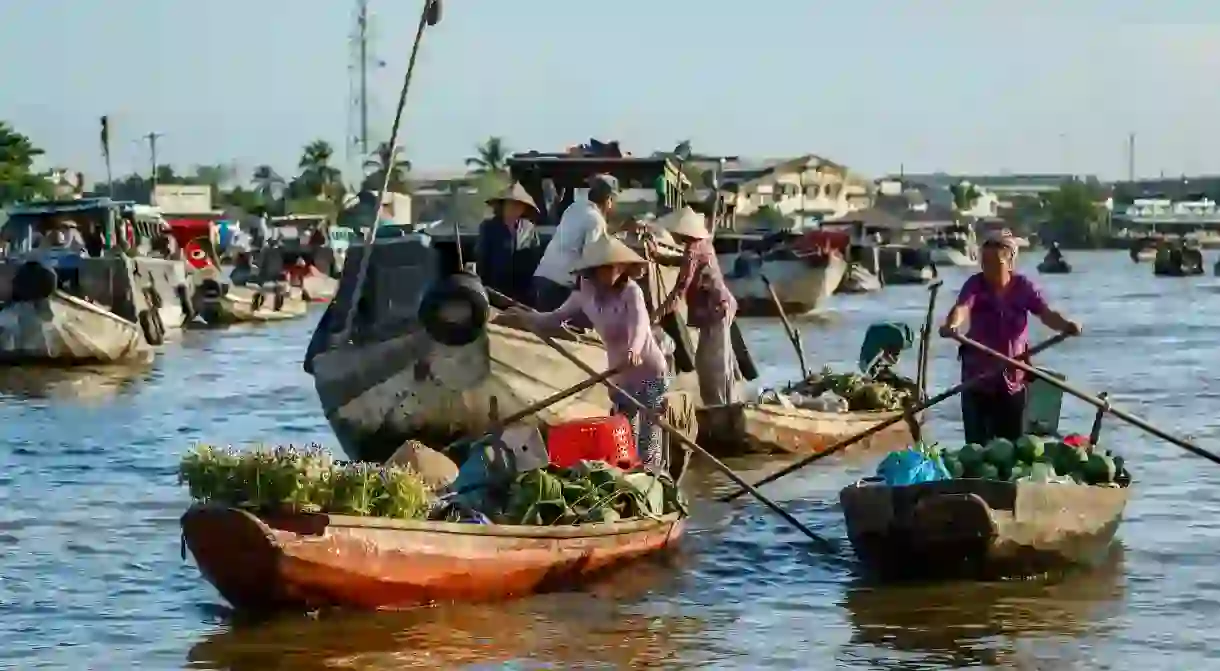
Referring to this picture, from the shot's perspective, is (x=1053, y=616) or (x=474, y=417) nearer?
(x=1053, y=616)

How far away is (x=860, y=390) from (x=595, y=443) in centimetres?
644

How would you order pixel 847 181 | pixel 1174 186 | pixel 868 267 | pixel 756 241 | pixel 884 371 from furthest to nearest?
pixel 1174 186, pixel 847 181, pixel 868 267, pixel 756 241, pixel 884 371

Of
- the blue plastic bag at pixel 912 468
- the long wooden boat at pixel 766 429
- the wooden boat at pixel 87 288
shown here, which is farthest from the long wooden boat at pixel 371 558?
the wooden boat at pixel 87 288

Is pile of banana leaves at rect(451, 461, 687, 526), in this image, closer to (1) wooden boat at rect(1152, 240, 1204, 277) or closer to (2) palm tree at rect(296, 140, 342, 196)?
(1) wooden boat at rect(1152, 240, 1204, 277)

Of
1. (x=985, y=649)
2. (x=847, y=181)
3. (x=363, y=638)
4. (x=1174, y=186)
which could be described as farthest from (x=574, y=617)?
(x=1174, y=186)

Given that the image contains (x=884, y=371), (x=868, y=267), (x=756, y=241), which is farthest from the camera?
(x=868, y=267)

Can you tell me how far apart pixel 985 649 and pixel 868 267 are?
5643cm

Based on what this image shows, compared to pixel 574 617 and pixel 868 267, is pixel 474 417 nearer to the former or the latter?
pixel 574 617

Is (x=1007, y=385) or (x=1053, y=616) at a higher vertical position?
(x=1007, y=385)

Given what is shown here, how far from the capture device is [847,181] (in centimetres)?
13050

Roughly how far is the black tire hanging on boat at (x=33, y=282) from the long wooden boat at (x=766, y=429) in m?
12.6

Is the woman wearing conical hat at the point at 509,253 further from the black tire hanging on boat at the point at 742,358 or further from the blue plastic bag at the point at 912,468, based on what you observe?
the blue plastic bag at the point at 912,468

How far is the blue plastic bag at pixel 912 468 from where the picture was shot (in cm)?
1106

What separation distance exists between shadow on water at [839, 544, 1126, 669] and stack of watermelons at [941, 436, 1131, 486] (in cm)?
54
